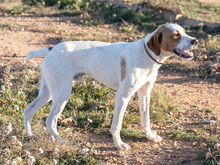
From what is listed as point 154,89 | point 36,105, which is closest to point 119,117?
point 36,105

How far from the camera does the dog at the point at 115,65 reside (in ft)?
10.2

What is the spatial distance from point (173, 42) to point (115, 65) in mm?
736

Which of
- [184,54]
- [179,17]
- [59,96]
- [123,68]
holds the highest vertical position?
[184,54]

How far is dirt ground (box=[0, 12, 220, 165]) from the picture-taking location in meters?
3.34

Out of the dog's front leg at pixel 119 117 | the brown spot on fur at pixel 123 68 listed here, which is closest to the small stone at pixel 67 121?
the dog's front leg at pixel 119 117

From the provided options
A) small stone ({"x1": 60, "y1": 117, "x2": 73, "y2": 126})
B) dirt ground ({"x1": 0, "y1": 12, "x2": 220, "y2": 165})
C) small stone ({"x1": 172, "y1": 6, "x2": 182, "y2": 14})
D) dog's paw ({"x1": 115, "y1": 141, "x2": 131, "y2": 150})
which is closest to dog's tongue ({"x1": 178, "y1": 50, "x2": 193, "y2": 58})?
dirt ground ({"x1": 0, "y1": 12, "x2": 220, "y2": 165})

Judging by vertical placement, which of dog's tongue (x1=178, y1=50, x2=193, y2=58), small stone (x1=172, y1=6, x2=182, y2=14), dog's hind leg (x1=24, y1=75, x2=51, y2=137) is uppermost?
small stone (x1=172, y1=6, x2=182, y2=14)

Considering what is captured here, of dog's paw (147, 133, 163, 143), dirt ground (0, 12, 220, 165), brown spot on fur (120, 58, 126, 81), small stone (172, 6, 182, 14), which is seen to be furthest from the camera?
small stone (172, 6, 182, 14)

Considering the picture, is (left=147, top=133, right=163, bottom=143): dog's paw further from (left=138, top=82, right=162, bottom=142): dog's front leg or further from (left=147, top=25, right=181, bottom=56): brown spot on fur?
(left=147, top=25, right=181, bottom=56): brown spot on fur

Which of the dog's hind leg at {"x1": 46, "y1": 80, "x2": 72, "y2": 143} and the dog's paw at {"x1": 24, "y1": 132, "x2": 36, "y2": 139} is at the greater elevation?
the dog's hind leg at {"x1": 46, "y1": 80, "x2": 72, "y2": 143}

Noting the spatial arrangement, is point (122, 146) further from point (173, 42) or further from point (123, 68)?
point (173, 42)

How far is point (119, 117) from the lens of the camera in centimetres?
337

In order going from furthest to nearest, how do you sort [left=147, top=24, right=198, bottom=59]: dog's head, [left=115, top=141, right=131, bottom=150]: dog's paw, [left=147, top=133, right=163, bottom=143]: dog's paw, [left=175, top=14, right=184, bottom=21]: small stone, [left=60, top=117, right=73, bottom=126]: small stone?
[left=175, top=14, right=184, bottom=21]: small stone
[left=60, top=117, right=73, bottom=126]: small stone
[left=147, top=133, right=163, bottom=143]: dog's paw
[left=115, top=141, right=131, bottom=150]: dog's paw
[left=147, top=24, right=198, bottom=59]: dog's head

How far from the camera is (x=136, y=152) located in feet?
11.4
